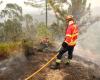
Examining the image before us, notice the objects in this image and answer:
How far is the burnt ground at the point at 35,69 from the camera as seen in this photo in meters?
8.24

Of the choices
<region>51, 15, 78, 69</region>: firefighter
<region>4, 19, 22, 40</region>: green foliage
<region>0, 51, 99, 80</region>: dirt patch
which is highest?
<region>51, 15, 78, 69</region>: firefighter

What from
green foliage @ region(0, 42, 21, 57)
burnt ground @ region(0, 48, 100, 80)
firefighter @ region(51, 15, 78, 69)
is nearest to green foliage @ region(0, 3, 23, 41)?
green foliage @ region(0, 42, 21, 57)

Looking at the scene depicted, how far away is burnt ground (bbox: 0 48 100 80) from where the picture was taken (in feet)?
27.0

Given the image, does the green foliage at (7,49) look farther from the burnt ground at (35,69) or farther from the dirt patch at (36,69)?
the dirt patch at (36,69)

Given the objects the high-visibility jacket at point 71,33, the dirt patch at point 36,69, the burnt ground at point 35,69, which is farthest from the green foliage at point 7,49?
the high-visibility jacket at point 71,33

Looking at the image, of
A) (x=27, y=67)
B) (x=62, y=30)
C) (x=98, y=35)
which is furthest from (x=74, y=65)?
(x=98, y=35)

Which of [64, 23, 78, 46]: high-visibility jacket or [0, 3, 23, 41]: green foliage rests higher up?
[64, 23, 78, 46]: high-visibility jacket

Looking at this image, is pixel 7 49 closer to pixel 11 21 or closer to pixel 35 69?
pixel 35 69

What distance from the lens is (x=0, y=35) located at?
24.3m

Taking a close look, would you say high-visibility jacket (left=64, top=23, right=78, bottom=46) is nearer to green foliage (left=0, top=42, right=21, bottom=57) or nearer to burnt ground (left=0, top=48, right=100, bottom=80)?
burnt ground (left=0, top=48, right=100, bottom=80)

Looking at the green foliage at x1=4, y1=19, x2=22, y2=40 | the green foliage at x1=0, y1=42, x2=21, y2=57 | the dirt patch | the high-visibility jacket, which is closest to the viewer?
the dirt patch

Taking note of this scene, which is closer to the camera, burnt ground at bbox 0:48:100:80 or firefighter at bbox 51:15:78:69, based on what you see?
burnt ground at bbox 0:48:100:80

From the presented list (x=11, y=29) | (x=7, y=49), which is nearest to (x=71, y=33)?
(x=7, y=49)

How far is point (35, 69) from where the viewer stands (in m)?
8.81
